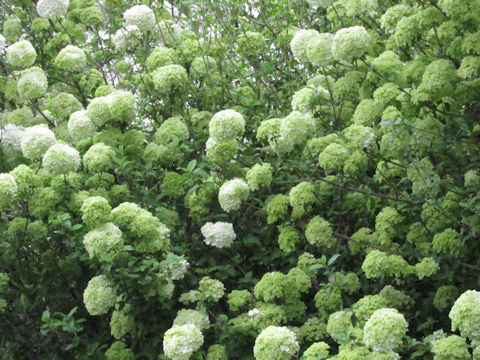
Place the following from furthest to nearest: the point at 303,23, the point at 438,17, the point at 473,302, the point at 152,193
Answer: the point at 303,23
the point at 152,193
the point at 438,17
the point at 473,302

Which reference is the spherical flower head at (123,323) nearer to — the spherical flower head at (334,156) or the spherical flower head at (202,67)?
the spherical flower head at (334,156)

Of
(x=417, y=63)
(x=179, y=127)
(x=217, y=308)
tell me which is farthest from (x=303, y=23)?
(x=217, y=308)

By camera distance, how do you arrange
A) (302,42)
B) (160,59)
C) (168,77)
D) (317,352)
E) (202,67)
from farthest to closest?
1. (202,67)
2. (160,59)
3. (168,77)
4. (302,42)
5. (317,352)

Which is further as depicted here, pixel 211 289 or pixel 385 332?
pixel 211 289

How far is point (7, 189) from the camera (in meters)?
3.54

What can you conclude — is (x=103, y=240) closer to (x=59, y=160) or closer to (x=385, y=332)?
(x=59, y=160)

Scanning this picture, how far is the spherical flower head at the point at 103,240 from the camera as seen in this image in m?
3.28

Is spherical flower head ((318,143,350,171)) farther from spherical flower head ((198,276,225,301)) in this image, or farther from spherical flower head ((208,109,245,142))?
spherical flower head ((198,276,225,301))

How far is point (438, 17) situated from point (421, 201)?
90 centimetres

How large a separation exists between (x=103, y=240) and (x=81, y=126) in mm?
997

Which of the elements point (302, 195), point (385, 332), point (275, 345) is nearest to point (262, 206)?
point (302, 195)

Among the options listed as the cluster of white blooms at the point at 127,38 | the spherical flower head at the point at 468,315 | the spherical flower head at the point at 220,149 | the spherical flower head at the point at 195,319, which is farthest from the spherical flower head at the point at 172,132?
the spherical flower head at the point at 468,315

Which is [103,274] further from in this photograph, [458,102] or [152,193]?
[458,102]

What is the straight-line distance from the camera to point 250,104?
4.46 m
